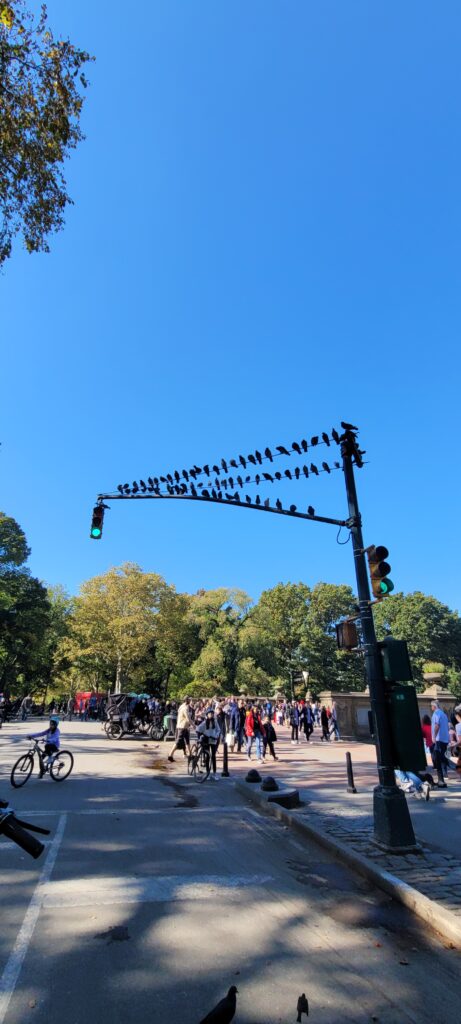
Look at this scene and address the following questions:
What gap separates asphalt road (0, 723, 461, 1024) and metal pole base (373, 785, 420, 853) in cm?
74

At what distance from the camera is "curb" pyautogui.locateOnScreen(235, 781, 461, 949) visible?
4.66 metres

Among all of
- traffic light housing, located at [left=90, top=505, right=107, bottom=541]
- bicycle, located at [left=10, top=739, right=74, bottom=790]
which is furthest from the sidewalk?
traffic light housing, located at [left=90, top=505, right=107, bottom=541]

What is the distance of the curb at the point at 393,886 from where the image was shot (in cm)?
466

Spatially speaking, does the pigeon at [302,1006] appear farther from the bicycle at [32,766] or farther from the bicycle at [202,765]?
the bicycle at [202,765]

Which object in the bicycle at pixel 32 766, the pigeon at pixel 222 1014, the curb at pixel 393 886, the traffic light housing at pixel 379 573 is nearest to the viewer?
the pigeon at pixel 222 1014

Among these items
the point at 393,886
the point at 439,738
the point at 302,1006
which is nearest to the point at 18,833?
the point at 302,1006

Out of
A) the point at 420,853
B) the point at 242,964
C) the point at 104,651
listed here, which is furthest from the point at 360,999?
the point at 104,651

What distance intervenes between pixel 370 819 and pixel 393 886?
3.32 meters

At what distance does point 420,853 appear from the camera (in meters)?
6.69

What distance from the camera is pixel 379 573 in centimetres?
769

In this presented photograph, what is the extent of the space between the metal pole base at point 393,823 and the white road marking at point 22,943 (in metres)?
4.01

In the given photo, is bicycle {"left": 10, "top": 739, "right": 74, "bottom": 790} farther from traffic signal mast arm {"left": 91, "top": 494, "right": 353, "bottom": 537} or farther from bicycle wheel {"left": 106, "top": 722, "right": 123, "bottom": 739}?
bicycle wheel {"left": 106, "top": 722, "right": 123, "bottom": 739}

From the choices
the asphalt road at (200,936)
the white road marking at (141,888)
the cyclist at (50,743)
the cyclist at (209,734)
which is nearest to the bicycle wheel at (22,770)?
the cyclist at (50,743)

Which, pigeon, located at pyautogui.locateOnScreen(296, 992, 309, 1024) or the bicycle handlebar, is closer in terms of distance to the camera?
pigeon, located at pyautogui.locateOnScreen(296, 992, 309, 1024)
